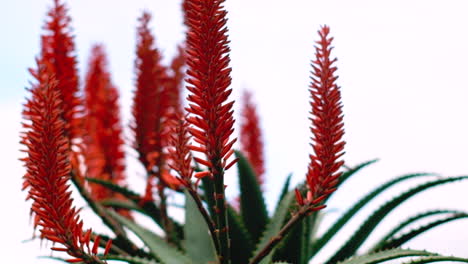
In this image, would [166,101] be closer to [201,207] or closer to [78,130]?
[78,130]

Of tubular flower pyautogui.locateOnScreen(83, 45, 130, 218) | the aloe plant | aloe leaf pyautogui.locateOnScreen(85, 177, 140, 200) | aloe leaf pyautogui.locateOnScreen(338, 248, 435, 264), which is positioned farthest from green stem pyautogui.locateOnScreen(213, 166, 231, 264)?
tubular flower pyautogui.locateOnScreen(83, 45, 130, 218)

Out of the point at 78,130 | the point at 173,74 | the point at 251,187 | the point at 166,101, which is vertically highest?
the point at 173,74

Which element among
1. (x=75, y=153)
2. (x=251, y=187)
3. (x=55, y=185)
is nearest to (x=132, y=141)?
(x=75, y=153)

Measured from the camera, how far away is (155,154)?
77.9 inches

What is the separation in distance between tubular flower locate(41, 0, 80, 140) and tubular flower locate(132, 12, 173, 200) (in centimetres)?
20

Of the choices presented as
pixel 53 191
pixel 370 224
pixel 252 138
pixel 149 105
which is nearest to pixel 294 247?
pixel 370 224

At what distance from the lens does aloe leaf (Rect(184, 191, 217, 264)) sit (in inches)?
64.4

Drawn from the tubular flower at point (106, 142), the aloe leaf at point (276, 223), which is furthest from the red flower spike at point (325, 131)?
the tubular flower at point (106, 142)

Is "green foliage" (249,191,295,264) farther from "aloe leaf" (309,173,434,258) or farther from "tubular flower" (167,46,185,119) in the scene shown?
"tubular flower" (167,46,185,119)

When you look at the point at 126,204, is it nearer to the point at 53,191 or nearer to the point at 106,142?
the point at 106,142

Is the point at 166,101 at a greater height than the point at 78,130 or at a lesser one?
greater

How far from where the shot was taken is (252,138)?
2.57m

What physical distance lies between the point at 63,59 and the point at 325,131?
2.99ft

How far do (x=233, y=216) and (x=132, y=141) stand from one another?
0.50 metres
